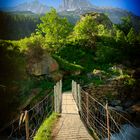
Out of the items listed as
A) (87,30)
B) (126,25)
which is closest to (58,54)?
(87,30)

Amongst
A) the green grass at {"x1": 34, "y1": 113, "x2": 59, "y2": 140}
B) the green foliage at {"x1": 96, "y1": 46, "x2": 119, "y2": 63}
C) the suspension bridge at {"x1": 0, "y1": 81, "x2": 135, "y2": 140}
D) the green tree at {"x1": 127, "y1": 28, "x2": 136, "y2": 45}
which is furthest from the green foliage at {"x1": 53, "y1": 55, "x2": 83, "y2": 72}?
the green grass at {"x1": 34, "y1": 113, "x2": 59, "y2": 140}

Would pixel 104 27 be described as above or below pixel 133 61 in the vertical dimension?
above

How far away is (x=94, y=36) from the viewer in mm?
3646

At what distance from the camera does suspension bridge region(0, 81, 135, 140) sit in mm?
2432

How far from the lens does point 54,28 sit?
3.88 m

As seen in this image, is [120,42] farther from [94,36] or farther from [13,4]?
[13,4]

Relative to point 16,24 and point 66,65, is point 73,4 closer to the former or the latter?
point 16,24

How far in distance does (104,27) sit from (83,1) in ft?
1.30

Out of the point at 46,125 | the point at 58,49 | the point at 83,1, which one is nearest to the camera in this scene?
the point at 46,125

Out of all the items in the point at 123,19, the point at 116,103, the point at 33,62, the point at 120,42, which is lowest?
the point at 116,103

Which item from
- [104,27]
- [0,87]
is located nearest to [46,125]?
[0,87]

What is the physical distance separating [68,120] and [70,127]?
0.18 metres

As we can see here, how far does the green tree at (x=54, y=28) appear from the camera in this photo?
3.67 meters

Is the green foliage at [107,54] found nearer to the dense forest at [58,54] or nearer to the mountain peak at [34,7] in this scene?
the dense forest at [58,54]
